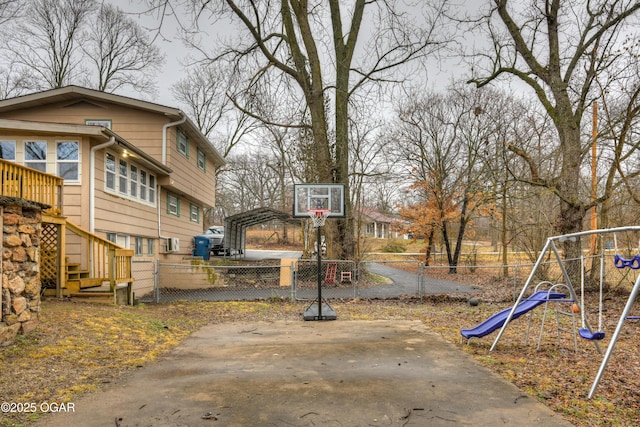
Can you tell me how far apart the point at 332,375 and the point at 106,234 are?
8.78 m

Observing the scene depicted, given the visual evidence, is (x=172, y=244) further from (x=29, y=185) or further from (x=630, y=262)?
(x=630, y=262)

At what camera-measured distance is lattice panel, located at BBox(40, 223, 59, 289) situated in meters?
8.59

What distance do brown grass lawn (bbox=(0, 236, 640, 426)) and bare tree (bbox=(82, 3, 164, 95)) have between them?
836 inches

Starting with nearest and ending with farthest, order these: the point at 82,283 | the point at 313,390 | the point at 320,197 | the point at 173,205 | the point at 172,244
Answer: the point at 313,390 < the point at 82,283 < the point at 320,197 < the point at 172,244 < the point at 173,205

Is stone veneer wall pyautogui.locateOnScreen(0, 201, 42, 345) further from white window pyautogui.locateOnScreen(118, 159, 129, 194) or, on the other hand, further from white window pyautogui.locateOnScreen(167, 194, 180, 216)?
white window pyautogui.locateOnScreen(167, 194, 180, 216)

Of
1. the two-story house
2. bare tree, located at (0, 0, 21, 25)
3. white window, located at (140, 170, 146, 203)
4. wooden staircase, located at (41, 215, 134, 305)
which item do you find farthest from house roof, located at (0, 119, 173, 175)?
bare tree, located at (0, 0, 21, 25)

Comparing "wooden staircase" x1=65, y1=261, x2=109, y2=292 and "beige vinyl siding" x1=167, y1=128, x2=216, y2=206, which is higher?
"beige vinyl siding" x1=167, y1=128, x2=216, y2=206

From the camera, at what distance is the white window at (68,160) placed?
9.86m

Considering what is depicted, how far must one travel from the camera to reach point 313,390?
377cm

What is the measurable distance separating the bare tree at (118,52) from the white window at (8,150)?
54.2ft

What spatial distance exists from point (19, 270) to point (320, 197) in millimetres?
6740

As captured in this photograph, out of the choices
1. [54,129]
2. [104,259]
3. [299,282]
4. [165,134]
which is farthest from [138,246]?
[299,282]

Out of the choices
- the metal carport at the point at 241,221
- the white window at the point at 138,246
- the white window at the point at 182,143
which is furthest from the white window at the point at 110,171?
the metal carport at the point at 241,221

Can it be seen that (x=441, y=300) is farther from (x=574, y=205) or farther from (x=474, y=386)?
(x=474, y=386)
